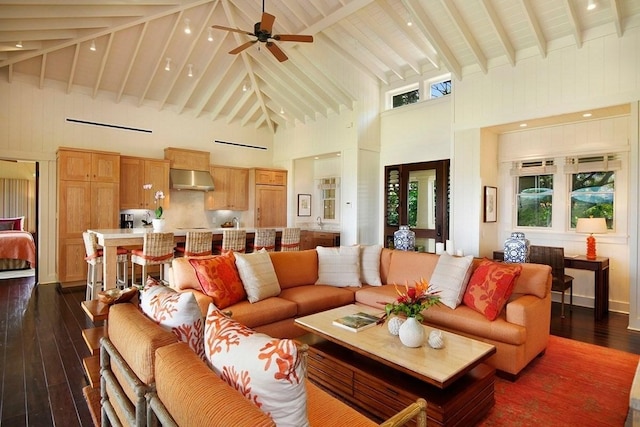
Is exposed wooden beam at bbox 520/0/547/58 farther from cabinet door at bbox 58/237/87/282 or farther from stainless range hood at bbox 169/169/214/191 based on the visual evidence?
cabinet door at bbox 58/237/87/282

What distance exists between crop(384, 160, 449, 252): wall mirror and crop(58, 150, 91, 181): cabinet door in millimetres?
5673

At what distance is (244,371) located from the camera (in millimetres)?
1229

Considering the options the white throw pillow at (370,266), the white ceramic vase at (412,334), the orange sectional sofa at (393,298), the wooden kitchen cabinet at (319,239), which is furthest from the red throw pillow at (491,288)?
the wooden kitchen cabinet at (319,239)

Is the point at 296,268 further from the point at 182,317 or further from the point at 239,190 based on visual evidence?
the point at 239,190

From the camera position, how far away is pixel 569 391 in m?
2.68

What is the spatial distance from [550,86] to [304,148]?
514 cm

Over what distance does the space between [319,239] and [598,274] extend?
4.86 m

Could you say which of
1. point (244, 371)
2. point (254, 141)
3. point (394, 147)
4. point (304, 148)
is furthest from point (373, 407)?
point (254, 141)

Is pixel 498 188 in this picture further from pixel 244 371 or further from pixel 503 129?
pixel 244 371

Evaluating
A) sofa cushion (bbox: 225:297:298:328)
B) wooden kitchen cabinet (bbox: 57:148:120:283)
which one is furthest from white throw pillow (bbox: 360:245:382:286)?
wooden kitchen cabinet (bbox: 57:148:120:283)

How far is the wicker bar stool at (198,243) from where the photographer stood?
5.07 m

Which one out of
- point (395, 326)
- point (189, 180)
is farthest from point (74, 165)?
point (395, 326)

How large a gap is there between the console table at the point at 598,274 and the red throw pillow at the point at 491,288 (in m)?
2.08

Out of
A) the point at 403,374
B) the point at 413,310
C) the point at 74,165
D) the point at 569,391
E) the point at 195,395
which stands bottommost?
the point at 569,391
